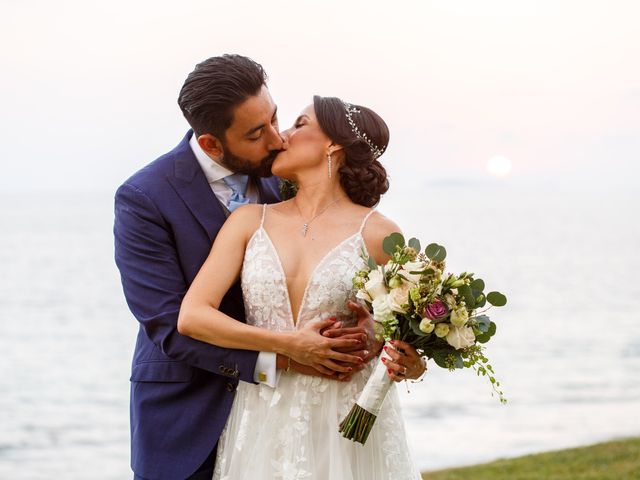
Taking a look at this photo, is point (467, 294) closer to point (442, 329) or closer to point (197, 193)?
point (442, 329)

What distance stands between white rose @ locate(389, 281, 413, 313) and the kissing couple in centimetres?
21

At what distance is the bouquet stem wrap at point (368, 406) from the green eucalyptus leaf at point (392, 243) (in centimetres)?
43

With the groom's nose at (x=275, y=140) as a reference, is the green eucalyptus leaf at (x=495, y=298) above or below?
below

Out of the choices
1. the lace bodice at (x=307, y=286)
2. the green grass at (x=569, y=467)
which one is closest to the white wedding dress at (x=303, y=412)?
the lace bodice at (x=307, y=286)

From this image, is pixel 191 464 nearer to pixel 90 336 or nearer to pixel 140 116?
pixel 140 116

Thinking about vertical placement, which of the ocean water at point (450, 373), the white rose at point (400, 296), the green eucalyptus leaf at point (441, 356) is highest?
the ocean water at point (450, 373)

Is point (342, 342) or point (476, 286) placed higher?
point (476, 286)

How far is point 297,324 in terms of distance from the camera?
163 inches

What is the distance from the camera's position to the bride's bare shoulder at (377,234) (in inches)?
164

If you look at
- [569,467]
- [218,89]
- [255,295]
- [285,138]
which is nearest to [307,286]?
[255,295]

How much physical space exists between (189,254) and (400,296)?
43.2 inches

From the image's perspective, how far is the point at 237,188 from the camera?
4.64 meters

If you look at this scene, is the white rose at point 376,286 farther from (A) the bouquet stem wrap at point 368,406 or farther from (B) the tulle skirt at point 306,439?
(B) the tulle skirt at point 306,439

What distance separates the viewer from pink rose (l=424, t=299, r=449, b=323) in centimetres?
372
